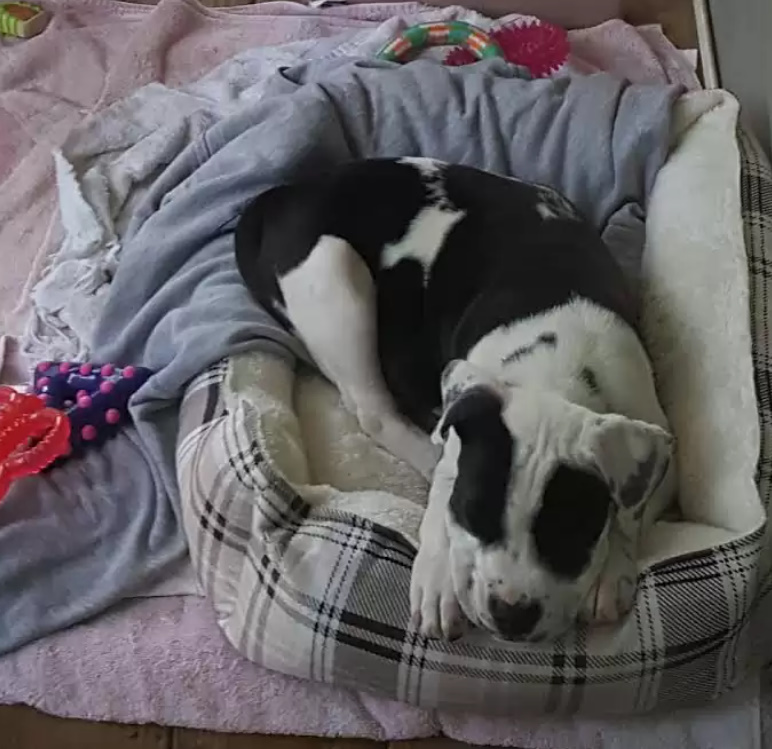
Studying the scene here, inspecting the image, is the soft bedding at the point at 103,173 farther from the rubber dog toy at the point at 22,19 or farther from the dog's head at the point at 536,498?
the dog's head at the point at 536,498

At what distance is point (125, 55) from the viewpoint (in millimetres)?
3229

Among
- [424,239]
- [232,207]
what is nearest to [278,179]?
[232,207]

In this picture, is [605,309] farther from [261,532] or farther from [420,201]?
[261,532]

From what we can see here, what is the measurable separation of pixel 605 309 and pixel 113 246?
47.7 inches

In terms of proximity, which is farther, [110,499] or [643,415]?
[110,499]

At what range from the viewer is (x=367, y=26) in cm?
332

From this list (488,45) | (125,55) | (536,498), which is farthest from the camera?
(125,55)

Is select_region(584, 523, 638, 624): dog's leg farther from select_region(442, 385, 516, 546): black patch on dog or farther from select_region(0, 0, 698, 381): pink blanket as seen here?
select_region(0, 0, 698, 381): pink blanket

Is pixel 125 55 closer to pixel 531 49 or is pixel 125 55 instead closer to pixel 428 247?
pixel 531 49

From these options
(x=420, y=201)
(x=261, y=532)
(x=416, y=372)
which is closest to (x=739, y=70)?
(x=420, y=201)

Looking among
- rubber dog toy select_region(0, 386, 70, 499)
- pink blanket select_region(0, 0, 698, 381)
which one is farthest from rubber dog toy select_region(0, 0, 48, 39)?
rubber dog toy select_region(0, 386, 70, 499)

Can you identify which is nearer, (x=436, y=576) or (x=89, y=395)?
(x=436, y=576)

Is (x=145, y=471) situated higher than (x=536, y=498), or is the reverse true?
(x=536, y=498)

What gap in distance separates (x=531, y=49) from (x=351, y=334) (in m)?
1.21
